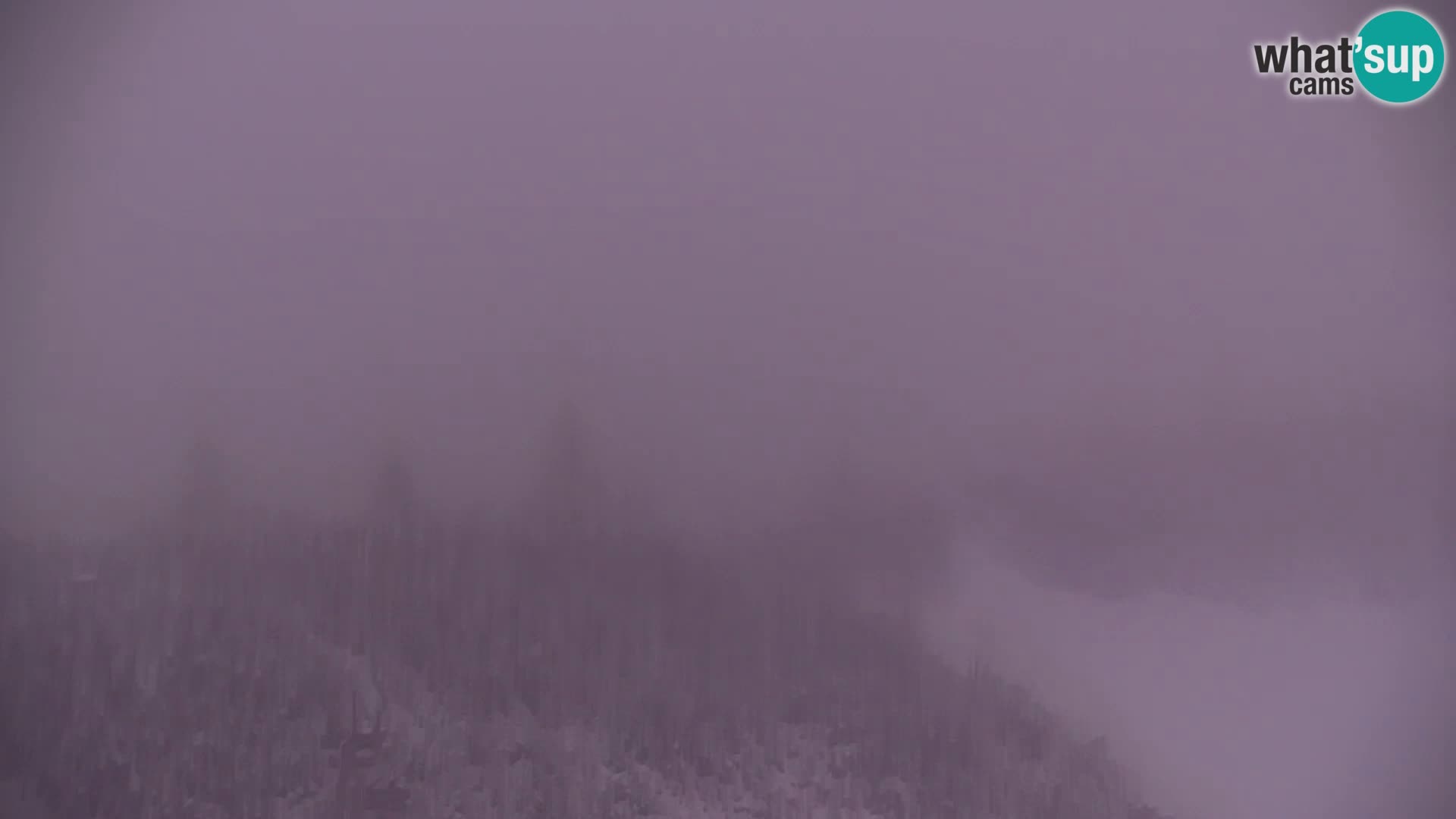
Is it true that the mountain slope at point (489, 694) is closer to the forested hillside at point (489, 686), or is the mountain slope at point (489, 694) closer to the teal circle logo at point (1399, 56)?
the forested hillside at point (489, 686)

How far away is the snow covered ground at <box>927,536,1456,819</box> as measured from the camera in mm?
5684

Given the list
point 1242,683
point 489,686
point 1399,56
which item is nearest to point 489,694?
point 489,686

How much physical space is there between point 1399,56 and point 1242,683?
188 inches

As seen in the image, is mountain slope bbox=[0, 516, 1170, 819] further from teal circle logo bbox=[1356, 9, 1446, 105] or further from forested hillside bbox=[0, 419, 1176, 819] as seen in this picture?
teal circle logo bbox=[1356, 9, 1446, 105]

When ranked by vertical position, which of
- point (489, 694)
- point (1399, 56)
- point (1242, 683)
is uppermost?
point (1399, 56)

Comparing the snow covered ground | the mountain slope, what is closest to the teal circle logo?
the snow covered ground

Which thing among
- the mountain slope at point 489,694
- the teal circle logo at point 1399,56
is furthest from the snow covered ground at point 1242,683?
the teal circle logo at point 1399,56

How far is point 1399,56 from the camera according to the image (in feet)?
19.1

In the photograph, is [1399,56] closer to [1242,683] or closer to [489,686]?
[1242,683]

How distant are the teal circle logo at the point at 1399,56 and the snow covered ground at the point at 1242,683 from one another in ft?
12.5

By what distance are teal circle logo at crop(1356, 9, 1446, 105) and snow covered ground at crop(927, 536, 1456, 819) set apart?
3.80 meters

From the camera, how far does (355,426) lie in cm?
559

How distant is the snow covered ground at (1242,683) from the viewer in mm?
5684

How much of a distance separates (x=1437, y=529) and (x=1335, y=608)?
37.5 inches
